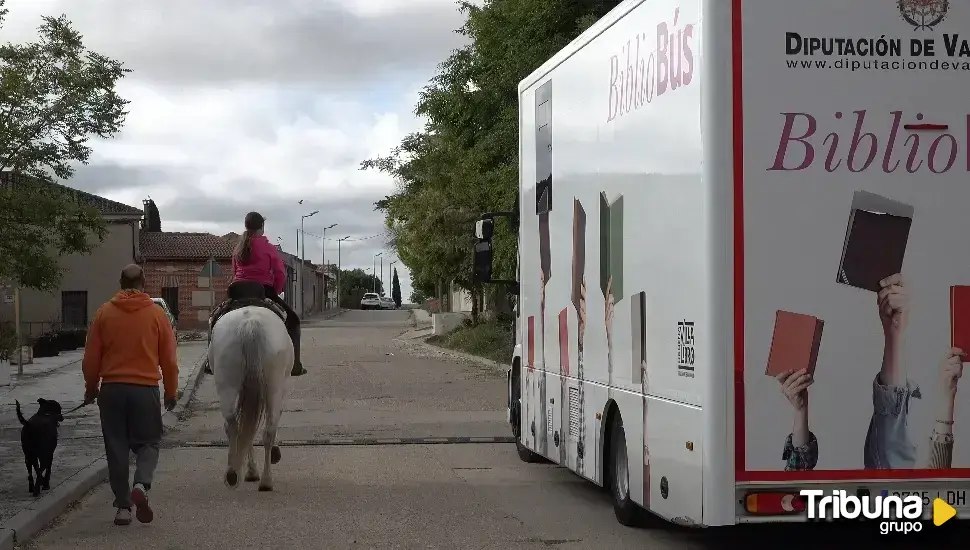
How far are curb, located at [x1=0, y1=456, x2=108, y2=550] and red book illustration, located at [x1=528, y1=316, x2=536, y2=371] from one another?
4.21 m

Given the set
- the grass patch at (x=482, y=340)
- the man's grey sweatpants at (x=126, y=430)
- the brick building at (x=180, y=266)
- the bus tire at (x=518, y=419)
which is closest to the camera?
the man's grey sweatpants at (x=126, y=430)

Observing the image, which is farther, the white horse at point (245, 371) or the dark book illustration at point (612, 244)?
the white horse at point (245, 371)

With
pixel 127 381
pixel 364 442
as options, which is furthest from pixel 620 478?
pixel 364 442

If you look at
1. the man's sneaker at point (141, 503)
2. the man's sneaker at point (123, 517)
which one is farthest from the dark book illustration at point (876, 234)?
the man's sneaker at point (123, 517)

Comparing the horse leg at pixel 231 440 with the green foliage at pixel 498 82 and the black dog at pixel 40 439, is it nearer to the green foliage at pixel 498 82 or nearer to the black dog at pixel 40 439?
the black dog at pixel 40 439

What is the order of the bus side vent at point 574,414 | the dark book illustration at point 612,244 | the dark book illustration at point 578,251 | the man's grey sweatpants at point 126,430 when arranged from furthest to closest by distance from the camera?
the bus side vent at point 574,414 < the dark book illustration at point 578,251 < the man's grey sweatpants at point 126,430 < the dark book illustration at point 612,244

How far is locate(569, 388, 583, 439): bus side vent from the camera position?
35.3 ft

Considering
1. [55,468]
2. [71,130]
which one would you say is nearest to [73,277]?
[71,130]

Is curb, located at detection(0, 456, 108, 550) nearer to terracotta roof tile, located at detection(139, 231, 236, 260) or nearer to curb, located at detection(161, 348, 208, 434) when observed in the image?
curb, located at detection(161, 348, 208, 434)

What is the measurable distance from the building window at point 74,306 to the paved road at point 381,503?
48571 millimetres

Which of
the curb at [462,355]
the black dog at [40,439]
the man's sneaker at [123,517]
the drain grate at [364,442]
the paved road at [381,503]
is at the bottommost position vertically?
the curb at [462,355]

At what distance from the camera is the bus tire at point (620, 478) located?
9414 millimetres

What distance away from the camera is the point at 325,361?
37.0 metres

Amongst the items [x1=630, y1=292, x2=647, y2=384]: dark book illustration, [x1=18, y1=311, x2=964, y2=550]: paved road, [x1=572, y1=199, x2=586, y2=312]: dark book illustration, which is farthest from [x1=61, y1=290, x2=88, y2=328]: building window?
[x1=630, y1=292, x2=647, y2=384]: dark book illustration
